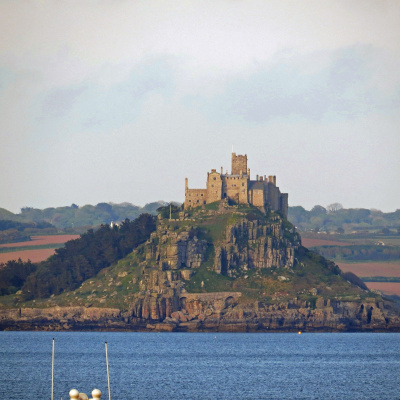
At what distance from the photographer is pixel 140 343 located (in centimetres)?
18150

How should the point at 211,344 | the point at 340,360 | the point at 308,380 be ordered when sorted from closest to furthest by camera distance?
1. the point at 308,380
2. the point at 340,360
3. the point at 211,344

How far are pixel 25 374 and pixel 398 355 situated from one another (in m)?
62.5

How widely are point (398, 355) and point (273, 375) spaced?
41874 millimetres

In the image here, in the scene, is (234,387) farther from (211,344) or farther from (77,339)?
(77,339)

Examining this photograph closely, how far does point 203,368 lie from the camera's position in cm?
13600

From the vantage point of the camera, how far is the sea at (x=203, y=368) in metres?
111

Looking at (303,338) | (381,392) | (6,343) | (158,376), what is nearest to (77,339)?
(6,343)

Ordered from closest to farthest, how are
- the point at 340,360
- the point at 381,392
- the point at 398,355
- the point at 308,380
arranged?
1. the point at 381,392
2. the point at 308,380
3. the point at 340,360
4. the point at 398,355

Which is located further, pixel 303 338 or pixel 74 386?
pixel 303 338

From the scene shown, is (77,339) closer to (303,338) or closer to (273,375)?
(303,338)

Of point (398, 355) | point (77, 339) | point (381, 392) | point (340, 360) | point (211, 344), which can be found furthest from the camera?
point (77, 339)

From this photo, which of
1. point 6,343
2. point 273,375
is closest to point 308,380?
point 273,375

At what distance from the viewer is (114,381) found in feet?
390

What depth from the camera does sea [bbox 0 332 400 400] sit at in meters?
111
